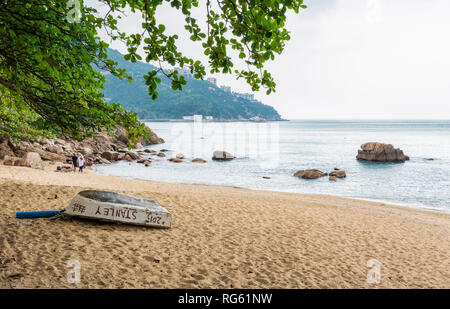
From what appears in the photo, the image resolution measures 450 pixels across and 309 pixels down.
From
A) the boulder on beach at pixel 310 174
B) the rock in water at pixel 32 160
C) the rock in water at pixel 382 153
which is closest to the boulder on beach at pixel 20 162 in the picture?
the rock in water at pixel 32 160

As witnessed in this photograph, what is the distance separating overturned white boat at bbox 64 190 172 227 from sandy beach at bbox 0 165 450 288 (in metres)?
0.31

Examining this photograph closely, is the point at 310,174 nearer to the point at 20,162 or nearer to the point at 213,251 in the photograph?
the point at 20,162

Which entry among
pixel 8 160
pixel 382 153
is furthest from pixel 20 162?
pixel 382 153

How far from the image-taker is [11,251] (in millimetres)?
7434

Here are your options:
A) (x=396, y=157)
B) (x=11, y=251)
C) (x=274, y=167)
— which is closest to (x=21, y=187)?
(x=11, y=251)

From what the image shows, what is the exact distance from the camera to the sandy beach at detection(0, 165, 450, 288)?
274 inches

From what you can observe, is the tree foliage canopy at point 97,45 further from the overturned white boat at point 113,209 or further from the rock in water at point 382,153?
the rock in water at point 382,153

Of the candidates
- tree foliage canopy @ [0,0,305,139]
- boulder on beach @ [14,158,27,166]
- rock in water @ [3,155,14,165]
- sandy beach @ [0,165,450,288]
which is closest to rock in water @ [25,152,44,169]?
boulder on beach @ [14,158,27,166]

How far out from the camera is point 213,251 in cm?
905

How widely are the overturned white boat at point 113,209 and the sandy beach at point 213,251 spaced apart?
12.1 inches

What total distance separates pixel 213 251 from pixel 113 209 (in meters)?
3.60

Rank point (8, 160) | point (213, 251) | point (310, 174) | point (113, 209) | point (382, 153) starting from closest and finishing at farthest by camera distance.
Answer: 1. point (213, 251)
2. point (113, 209)
3. point (8, 160)
4. point (310, 174)
5. point (382, 153)

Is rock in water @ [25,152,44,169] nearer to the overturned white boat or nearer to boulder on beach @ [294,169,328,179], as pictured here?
the overturned white boat

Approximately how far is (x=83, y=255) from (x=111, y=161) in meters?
38.4
